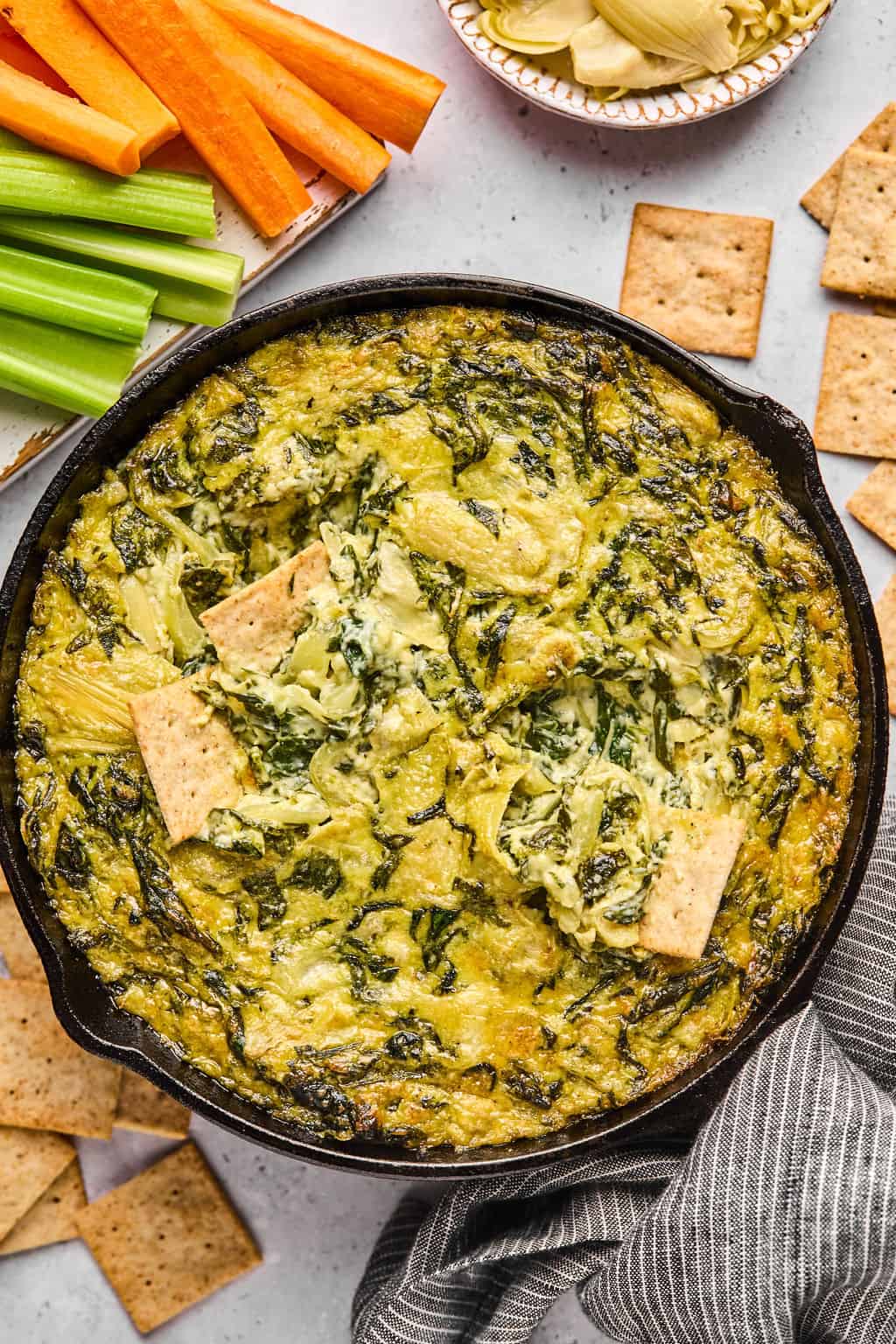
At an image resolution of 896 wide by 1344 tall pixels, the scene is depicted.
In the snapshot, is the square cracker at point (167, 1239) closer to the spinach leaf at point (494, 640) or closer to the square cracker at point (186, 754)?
the square cracker at point (186, 754)

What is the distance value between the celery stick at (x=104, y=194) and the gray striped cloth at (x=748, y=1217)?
7.91 ft

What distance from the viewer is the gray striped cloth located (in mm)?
2982

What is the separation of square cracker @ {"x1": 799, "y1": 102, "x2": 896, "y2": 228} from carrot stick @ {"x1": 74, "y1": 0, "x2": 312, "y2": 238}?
56.3 inches

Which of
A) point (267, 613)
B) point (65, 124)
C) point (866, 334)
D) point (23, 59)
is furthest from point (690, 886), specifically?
point (23, 59)

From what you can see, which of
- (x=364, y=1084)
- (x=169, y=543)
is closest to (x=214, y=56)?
(x=169, y=543)

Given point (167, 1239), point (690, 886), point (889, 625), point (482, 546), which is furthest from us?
point (167, 1239)

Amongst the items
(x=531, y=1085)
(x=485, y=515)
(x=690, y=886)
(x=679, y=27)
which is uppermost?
(x=679, y=27)

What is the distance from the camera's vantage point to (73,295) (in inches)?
126

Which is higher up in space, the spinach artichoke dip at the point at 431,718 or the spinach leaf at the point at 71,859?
the spinach artichoke dip at the point at 431,718

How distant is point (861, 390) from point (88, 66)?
223cm

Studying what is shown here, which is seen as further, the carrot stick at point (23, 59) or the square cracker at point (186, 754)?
the carrot stick at point (23, 59)

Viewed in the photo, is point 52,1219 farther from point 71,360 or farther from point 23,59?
point 23,59

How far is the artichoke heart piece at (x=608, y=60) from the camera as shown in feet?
10.5

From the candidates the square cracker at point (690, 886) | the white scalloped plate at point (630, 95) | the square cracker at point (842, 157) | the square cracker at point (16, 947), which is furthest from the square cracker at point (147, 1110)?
the square cracker at point (842, 157)
